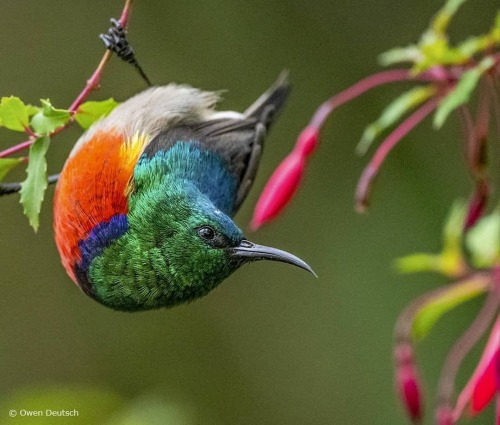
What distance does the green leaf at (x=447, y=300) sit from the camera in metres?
1.69

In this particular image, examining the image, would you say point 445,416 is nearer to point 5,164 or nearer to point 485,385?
point 485,385

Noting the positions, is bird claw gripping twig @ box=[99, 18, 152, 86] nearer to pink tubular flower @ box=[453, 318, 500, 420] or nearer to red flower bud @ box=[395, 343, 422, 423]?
red flower bud @ box=[395, 343, 422, 423]

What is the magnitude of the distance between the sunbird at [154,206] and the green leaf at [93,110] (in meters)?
0.14

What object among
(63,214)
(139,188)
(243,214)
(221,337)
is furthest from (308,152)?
(221,337)

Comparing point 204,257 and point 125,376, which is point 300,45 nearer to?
point 125,376

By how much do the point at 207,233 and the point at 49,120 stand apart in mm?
336

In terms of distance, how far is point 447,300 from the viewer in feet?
5.64

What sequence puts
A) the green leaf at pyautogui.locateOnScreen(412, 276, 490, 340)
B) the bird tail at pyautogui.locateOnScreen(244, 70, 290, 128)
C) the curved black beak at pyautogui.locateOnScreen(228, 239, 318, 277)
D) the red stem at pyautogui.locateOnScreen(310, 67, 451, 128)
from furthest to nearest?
the bird tail at pyautogui.locateOnScreen(244, 70, 290, 128), the red stem at pyautogui.locateOnScreen(310, 67, 451, 128), the green leaf at pyautogui.locateOnScreen(412, 276, 490, 340), the curved black beak at pyautogui.locateOnScreen(228, 239, 318, 277)

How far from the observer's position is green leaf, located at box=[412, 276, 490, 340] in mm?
1694

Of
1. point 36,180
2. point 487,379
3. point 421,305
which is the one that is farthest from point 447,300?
point 36,180

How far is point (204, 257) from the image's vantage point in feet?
5.39

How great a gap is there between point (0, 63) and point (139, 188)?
287 cm

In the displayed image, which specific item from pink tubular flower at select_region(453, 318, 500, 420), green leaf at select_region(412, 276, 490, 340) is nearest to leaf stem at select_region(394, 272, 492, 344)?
green leaf at select_region(412, 276, 490, 340)

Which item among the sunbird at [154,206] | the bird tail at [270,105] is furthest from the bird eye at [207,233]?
the bird tail at [270,105]
